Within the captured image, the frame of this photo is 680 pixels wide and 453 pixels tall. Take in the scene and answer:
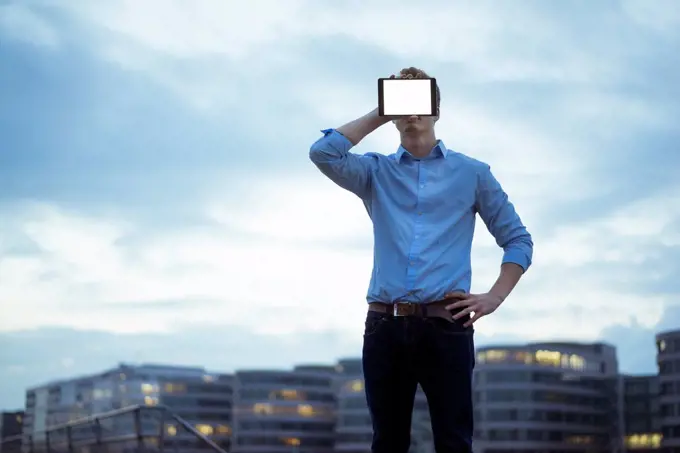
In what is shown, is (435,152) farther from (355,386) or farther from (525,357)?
(355,386)

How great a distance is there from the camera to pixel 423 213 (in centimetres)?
328

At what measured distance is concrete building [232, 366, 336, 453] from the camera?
17612 cm

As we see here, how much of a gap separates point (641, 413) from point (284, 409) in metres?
58.0

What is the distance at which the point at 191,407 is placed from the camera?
190250 millimetres

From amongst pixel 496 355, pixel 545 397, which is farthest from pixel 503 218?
pixel 545 397

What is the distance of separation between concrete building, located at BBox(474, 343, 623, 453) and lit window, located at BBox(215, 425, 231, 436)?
190 ft

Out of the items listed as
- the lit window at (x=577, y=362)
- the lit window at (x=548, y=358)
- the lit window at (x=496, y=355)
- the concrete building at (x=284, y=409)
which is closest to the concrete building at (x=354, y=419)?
the concrete building at (x=284, y=409)

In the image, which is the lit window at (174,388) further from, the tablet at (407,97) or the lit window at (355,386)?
the tablet at (407,97)

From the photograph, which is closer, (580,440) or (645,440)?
(645,440)

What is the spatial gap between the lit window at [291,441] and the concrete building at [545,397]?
40679 millimetres

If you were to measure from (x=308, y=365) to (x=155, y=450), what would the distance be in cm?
18756

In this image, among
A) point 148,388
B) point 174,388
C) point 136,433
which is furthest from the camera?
point 174,388

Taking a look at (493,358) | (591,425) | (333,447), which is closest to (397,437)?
(493,358)

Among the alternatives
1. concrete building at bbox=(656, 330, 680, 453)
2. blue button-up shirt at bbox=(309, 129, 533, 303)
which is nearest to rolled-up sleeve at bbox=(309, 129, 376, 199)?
blue button-up shirt at bbox=(309, 129, 533, 303)
